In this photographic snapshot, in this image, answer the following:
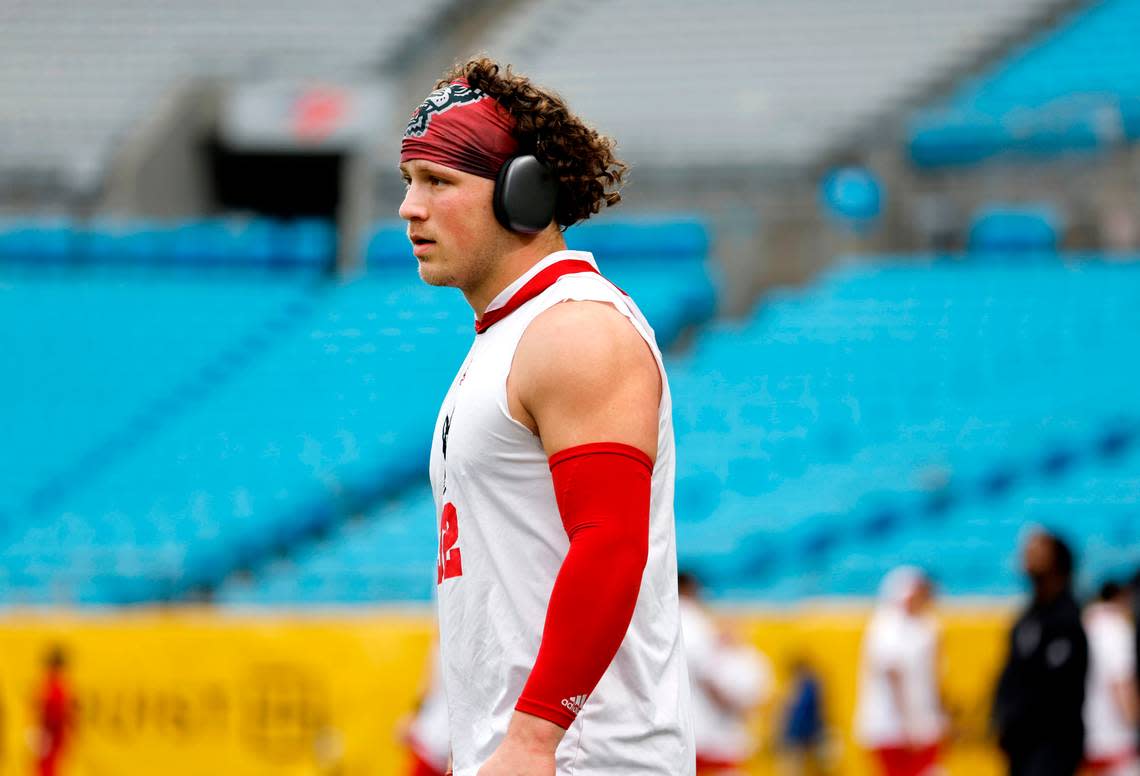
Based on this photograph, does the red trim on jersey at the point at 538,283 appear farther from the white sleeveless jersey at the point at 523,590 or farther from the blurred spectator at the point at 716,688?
the blurred spectator at the point at 716,688

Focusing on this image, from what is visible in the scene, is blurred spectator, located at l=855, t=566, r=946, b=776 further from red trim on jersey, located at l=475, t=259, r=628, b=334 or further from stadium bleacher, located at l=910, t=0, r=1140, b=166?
stadium bleacher, located at l=910, t=0, r=1140, b=166

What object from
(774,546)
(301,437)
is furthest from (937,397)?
(301,437)

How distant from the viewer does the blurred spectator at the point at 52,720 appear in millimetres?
13375

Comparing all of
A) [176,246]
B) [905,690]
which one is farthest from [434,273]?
[176,246]

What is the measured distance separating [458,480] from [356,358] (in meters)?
19.3

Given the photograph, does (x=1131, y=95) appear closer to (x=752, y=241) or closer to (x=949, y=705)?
(x=752, y=241)

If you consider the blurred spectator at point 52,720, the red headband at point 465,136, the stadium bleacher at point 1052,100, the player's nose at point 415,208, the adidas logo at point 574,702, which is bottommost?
the blurred spectator at point 52,720

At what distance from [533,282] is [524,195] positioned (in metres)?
0.13

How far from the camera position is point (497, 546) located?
292 centimetres

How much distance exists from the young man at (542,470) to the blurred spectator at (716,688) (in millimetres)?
6279

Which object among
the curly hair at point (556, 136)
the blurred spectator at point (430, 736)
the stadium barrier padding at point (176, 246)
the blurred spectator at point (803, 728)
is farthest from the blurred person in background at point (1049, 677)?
the stadium barrier padding at point (176, 246)

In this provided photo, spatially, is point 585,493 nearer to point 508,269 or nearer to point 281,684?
point 508,269

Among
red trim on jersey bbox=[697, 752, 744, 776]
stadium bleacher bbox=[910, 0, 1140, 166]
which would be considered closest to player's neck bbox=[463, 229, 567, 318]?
Answer: red trim on jersey bbox=[697, 752, 744, 776]

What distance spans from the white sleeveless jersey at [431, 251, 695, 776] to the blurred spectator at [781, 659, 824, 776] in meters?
9.90
